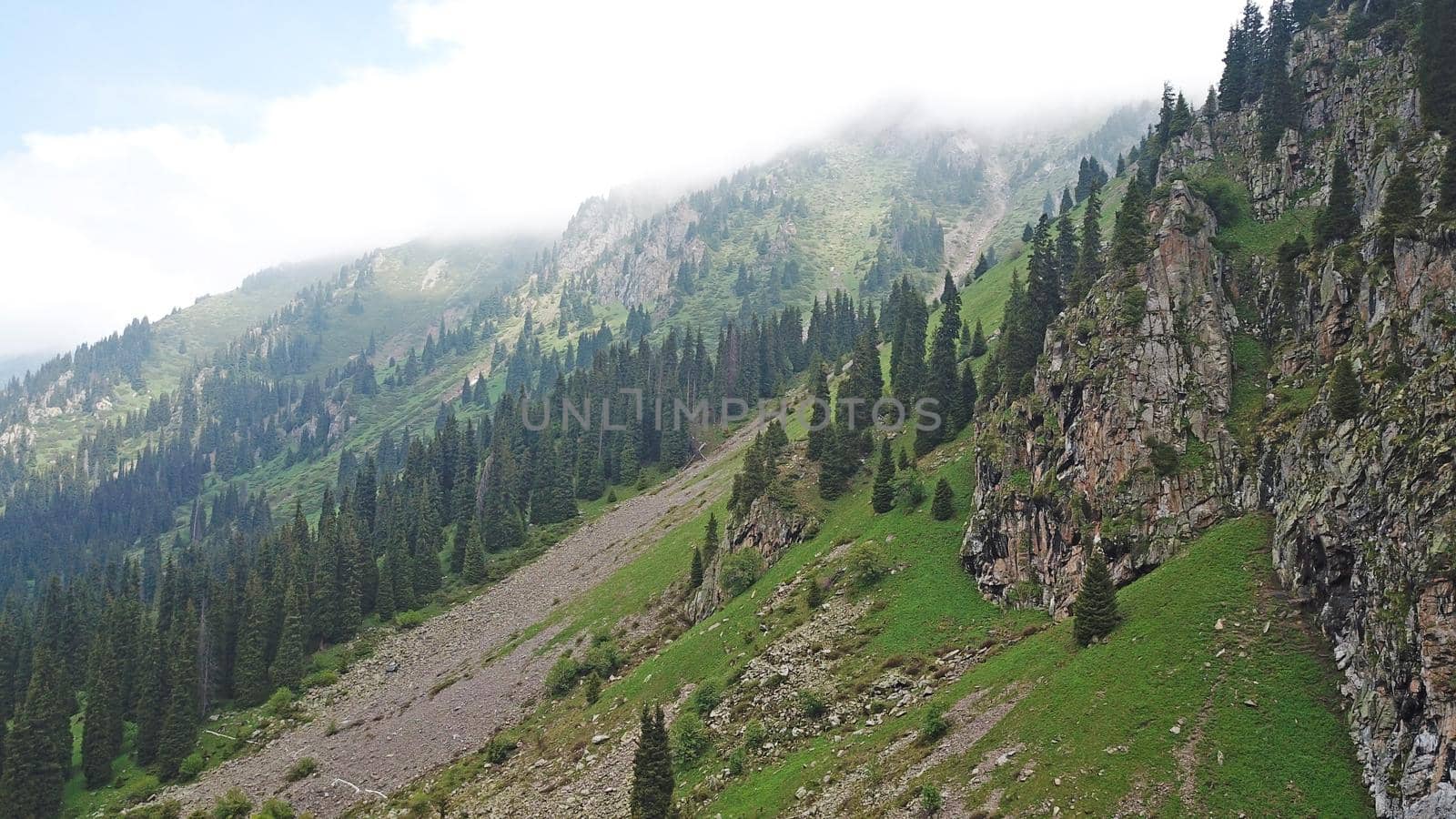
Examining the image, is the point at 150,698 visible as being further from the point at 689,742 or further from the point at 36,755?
the point at 689,742

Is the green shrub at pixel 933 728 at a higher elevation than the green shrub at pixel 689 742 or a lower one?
higher

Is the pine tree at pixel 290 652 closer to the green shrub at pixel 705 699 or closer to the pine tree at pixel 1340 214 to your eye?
the green shrub at pixel 705 699

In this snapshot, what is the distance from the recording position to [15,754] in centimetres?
9075

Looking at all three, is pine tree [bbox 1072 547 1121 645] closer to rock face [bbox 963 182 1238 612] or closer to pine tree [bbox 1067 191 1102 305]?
rock face [bbox 963 182 1238 612]

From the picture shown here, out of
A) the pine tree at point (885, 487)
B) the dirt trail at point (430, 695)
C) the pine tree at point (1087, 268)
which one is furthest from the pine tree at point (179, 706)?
the pine tree at point (1087, 268)

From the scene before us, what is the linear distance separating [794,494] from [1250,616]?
182ft

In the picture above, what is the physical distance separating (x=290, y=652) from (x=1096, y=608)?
341ft

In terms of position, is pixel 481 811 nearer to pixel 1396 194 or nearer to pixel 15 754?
pixel 15 754

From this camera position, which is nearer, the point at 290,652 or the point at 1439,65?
the point at 1439,65

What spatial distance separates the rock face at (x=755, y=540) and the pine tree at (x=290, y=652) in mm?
57215

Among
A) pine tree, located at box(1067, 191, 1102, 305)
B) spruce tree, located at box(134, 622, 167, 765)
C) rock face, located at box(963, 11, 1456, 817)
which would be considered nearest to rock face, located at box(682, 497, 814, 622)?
rock face, located at box(963, 11, 1456, 817)

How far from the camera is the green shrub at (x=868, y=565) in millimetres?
71875

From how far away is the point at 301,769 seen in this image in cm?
8106

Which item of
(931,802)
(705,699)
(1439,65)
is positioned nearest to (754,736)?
(705,699)
